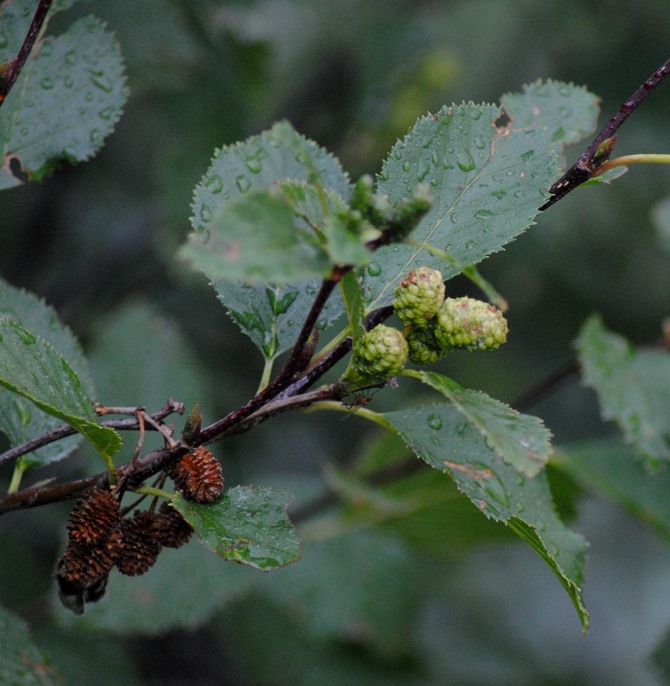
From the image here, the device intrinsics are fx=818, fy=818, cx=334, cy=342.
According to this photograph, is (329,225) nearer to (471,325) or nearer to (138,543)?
(471,325)

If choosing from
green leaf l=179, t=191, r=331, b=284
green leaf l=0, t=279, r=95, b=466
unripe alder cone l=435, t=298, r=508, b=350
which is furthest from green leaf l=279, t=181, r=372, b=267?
green leaf l=0, t=279, r=95, b=466

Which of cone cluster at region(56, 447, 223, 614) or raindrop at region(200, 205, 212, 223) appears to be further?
raindrop at region(200, 205, 212, 223)

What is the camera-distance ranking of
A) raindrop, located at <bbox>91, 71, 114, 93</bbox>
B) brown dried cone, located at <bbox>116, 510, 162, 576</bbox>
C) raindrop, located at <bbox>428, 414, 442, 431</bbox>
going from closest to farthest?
brown dried cone, located at <bbox>116, 510, 162, 576</bbox>, raindrop, located at <bbox>428, 414, 442, 431</bbox>, raindrop, located at <bbox>91, 71, 114, 93</bbox>

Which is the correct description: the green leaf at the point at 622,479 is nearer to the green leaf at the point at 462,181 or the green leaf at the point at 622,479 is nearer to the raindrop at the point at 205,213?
the green leaf at the point at 462,181

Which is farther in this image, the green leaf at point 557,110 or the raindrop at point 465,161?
the green leaf at point 557,110

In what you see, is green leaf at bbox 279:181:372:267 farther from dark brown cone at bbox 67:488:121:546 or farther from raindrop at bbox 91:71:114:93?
raindrop at bbox 91:71:114:93

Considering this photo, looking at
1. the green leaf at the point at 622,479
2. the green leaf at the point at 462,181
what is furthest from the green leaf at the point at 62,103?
the green leaf at the point at 622,479

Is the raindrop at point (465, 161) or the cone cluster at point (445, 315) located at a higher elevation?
the raindrop at point (465, 161)

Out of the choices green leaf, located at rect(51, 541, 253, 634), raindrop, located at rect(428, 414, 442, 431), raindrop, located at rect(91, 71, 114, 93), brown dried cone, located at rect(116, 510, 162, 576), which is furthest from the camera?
green leaf, located at rect(51, 541, 253, 634)
